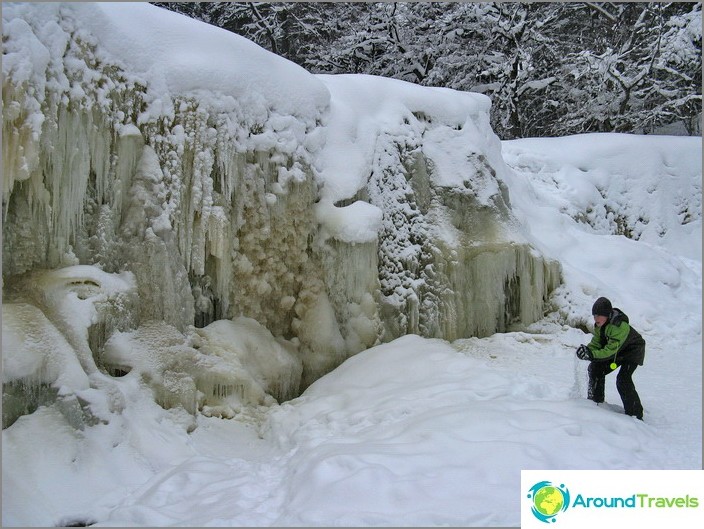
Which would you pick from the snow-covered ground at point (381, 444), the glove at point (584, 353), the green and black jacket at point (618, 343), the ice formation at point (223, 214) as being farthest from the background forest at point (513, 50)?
the glove at point (584, 353)

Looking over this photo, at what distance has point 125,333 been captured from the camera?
16.8 ft

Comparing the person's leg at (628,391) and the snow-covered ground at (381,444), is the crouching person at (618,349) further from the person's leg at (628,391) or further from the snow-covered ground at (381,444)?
the snow-covered ground at (381,444)

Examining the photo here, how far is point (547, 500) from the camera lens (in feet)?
10.8

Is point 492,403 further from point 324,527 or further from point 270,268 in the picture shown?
point 270,268

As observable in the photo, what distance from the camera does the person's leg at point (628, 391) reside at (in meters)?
4.82

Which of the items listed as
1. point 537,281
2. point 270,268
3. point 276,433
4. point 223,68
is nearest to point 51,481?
point 276,433

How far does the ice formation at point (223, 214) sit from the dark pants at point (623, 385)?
2418mm

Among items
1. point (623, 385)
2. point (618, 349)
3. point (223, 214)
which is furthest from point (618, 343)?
point (223, 214)

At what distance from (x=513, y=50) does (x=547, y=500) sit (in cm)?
1403

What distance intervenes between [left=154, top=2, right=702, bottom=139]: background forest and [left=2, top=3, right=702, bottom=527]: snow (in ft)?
23.6

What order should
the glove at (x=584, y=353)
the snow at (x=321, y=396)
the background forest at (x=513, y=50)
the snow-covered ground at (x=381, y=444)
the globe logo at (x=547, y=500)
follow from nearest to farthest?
the globe logo at (x=547, y=500) < the snow-covered ground at (x=381, y=444) < the snow at (x=321, y=396) < the glove at (x=584, y=353) < the background forest at (x=513, y=50)

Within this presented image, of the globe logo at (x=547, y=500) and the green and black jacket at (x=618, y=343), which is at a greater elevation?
the green and black jacket at (x=618, y=343)

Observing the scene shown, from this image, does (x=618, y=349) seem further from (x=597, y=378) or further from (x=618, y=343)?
(x=597, y=378)

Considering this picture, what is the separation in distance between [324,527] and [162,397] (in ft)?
7.58
